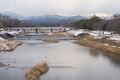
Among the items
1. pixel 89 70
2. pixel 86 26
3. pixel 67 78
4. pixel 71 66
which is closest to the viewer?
pixel 67 78

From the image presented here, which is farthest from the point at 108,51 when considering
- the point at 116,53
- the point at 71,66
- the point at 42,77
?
the point at 42,77


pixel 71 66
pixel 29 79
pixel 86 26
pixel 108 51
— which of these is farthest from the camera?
pixel 86 26

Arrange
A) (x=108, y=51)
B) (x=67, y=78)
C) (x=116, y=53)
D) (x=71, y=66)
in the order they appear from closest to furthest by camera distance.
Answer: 1. (x=67, y=78)
2. (x=71, y=66)
3. (x=116, y=53)
4. (x=108, y=51)

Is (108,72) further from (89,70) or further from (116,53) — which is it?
(116,53)

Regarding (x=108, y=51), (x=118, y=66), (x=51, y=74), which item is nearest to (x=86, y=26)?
(x=108, y=51)

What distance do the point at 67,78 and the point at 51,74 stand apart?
130cm

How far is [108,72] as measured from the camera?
1145 cm

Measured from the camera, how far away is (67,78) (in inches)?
397

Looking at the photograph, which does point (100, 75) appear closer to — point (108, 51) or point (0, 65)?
point (0, 65)

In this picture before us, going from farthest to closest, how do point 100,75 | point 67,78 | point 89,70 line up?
1. point 89,70
2. point 100,75
3. point 67,78

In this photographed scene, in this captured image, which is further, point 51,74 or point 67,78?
point 51,74

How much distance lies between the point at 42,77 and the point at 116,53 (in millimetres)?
11107

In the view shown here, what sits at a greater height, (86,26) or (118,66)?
(86,26)

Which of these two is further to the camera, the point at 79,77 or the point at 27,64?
the point at 27,64
